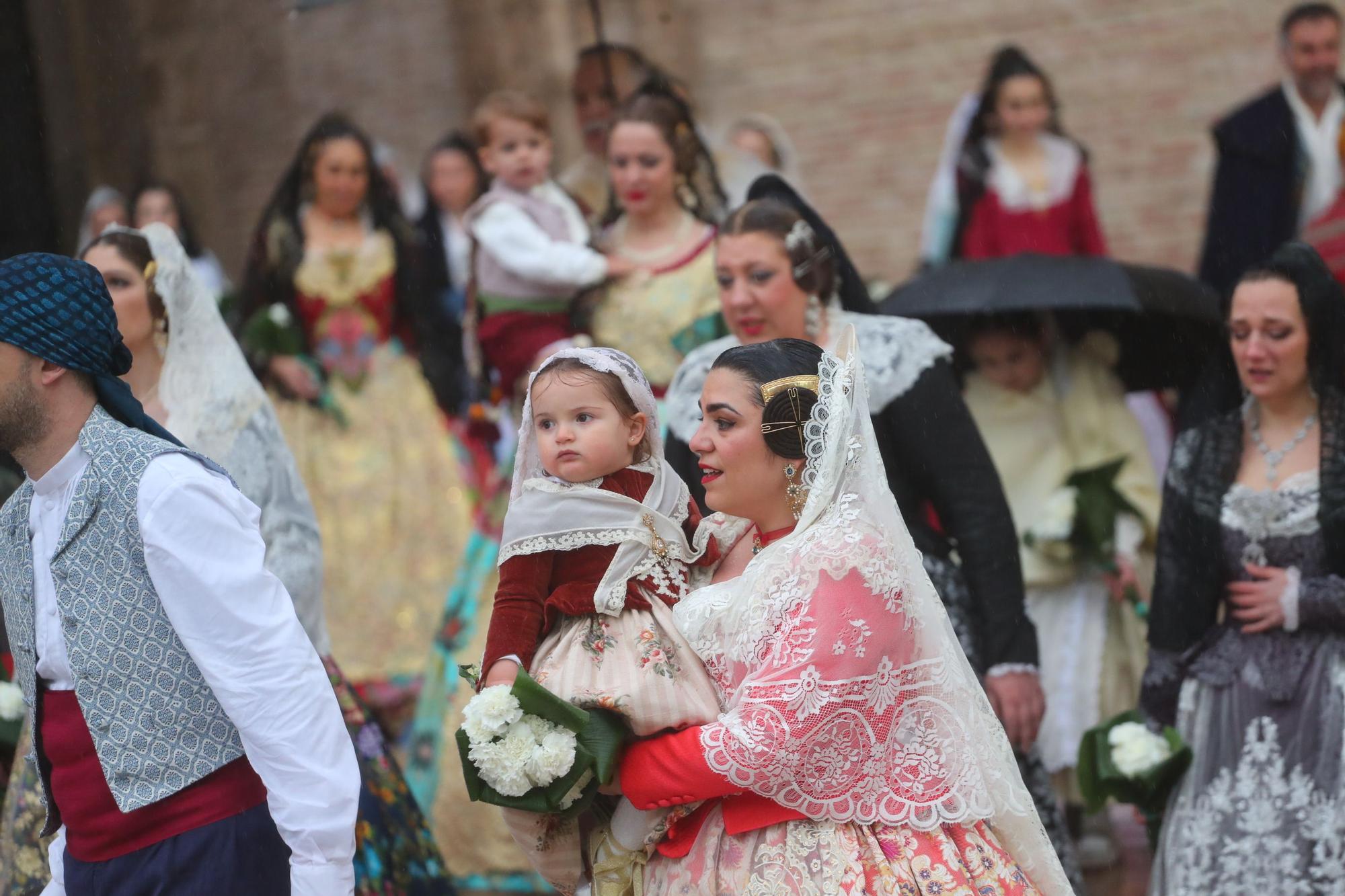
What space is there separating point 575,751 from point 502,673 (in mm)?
250

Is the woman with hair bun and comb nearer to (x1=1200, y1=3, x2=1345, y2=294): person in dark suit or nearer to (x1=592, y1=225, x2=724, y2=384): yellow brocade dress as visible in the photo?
(x1=592, y1=225, x2=724, y2=384): yellow brocade dress

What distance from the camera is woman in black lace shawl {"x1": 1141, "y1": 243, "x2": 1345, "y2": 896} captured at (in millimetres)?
4289

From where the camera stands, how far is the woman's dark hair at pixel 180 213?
348 inches

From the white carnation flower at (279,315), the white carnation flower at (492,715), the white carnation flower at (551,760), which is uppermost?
the white carnation flower at (279,315)

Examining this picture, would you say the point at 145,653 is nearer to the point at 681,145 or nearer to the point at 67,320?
the point at 67,320

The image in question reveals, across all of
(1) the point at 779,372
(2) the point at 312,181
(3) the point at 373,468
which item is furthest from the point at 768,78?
(1) the point at 779,372

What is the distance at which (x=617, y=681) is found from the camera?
322cm

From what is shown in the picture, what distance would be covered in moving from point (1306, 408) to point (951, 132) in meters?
4.23

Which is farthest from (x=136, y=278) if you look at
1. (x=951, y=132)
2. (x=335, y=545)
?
(x=951, y=132)

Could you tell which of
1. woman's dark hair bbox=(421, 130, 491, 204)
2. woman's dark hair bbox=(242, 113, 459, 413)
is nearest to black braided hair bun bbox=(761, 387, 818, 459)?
woman's dark hair bbox=(242, 113, 459, 413)

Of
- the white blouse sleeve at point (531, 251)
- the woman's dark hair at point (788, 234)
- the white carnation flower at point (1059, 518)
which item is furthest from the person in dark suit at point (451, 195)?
the woman's dark hair at point (788, 234)

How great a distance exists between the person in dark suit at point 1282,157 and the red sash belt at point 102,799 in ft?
18.6

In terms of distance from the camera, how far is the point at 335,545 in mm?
7406

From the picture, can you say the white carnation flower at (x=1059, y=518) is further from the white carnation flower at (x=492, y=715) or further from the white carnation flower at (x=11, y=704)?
the white carnation flower at (x=11, y=704)
